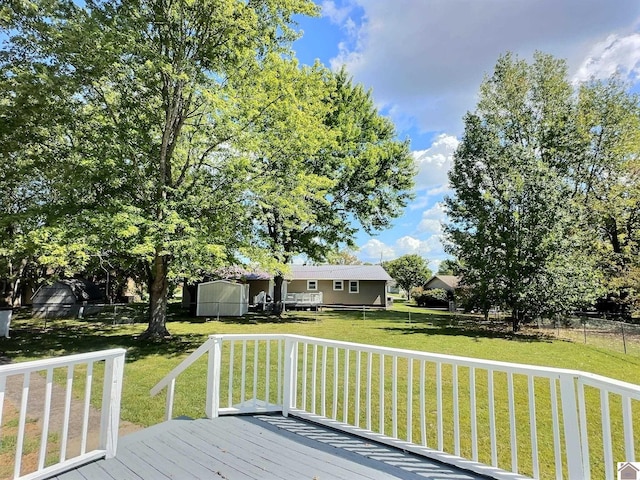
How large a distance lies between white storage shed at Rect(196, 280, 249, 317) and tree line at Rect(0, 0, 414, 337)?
9.04m

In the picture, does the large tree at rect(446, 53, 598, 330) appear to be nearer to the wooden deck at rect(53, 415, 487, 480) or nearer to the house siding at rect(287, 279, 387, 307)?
the house siding at rect(287, 279, 387, 307)

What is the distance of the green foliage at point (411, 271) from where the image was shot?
5009 centimetres

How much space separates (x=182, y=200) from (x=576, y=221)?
15.9 metres

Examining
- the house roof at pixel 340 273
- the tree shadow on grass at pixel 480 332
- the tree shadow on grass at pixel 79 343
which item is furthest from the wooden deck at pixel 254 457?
the house roof at pixel 340 273

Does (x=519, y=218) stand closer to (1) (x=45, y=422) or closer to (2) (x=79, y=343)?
(1) (x=45, y=422)

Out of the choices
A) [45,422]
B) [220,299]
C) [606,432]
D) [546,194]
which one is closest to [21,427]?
[45,422]

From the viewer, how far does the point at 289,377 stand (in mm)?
4316

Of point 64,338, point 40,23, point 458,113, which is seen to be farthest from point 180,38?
point 458,113

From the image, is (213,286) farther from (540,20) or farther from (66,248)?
(540,20)

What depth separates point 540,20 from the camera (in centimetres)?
1147

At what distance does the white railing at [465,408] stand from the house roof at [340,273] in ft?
74.5

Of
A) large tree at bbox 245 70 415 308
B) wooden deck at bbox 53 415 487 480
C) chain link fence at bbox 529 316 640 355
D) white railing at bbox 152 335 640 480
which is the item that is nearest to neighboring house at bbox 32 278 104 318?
large tree at bbox 245 70 415 308

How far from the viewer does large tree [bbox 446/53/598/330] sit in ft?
48.1

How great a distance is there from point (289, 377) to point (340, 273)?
2787 centimetres
